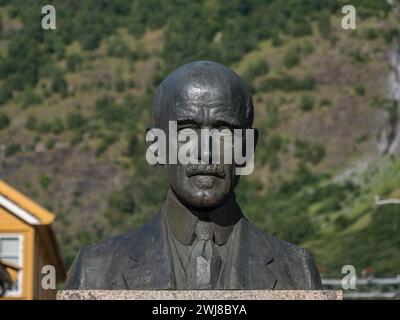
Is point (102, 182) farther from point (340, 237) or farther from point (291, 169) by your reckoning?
point (340, 237)

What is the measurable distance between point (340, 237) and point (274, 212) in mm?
8114

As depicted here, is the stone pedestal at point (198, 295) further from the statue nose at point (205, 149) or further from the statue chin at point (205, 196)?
the statue nose at point (205, 149)

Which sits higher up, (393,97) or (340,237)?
(393,97)

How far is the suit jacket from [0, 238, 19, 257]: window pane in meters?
30.8

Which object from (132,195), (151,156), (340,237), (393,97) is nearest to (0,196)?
(151,156)

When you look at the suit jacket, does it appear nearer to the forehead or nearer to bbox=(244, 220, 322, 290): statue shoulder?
bbox=(244, 220, 322, 290): statue shoulder

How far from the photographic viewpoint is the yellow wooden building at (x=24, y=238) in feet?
136

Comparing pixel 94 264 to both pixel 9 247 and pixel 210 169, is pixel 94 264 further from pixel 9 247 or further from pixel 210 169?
pixel 9 247

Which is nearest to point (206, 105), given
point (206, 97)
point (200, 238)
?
point (206, 97)

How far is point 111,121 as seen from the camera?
12850cm

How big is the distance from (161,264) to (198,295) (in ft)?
2.80

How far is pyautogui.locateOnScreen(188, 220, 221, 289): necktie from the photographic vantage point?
11891mm

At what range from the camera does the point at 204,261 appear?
1198 centimetres
